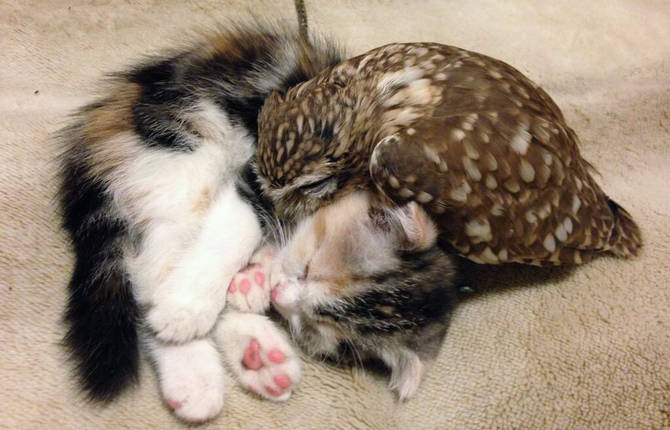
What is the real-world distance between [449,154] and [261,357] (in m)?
0.62

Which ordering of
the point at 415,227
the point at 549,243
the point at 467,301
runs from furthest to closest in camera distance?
1. the point at 467,301
2. the point at 549,243
3. the point at 415,227

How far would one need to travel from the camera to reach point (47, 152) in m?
1.44

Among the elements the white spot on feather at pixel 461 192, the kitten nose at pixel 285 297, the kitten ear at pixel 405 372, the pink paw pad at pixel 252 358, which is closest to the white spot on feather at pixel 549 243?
the white spot on feather at pixel 461 192

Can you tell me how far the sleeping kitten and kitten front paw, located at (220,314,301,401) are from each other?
0.05 m

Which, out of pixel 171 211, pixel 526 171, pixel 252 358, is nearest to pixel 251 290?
pixel 252 358

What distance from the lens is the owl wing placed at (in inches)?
41.5

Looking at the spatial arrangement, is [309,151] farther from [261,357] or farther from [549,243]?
[549,243]

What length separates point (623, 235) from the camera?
1377 mm

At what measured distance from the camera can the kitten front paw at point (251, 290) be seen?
3.97ft

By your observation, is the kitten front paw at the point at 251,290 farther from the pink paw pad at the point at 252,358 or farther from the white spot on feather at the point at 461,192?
the white spot on feather at the point at 461,192

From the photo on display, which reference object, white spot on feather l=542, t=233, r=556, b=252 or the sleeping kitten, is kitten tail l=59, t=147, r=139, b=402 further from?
white spot on feather l=542, t=233, r=556, b=252

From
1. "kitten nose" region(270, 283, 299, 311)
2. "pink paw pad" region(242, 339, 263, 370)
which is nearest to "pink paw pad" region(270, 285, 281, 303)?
"kitten nose" region(270, 283, 299, 311)

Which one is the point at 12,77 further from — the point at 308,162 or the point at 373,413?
the point at 373,413

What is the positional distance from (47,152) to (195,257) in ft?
2.07
